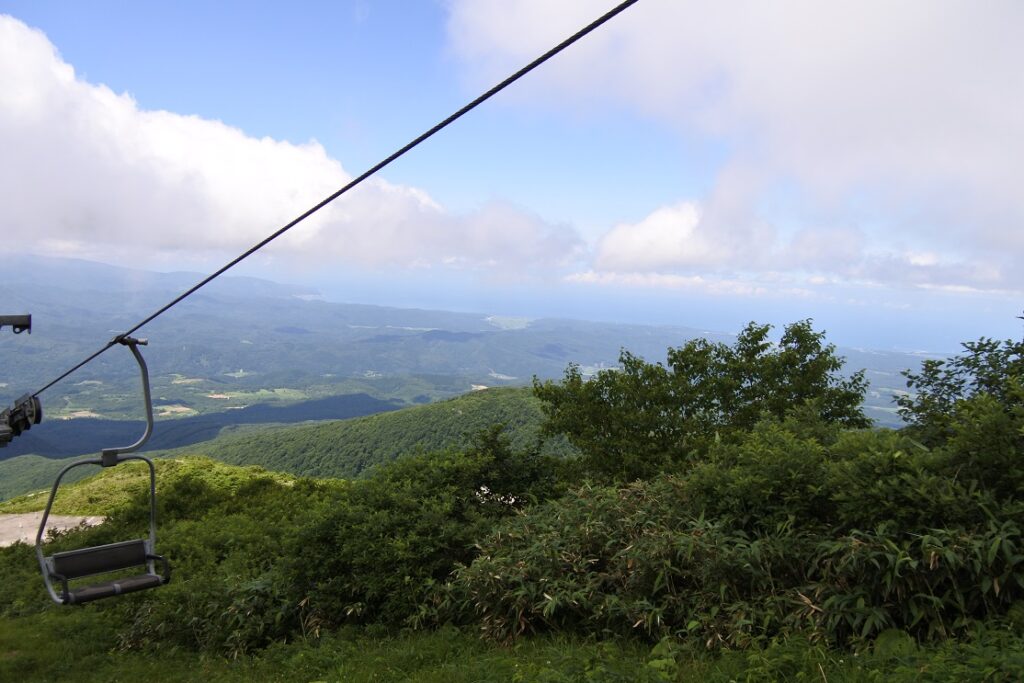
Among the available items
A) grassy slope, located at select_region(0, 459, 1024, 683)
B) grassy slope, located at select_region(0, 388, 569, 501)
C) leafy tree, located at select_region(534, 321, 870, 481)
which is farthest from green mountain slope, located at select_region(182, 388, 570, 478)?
grassy slope, located at select_region(0, 459, 1024, 683)

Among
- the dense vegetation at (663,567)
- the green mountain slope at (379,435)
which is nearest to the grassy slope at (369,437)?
the green mountain slope at (379,435)

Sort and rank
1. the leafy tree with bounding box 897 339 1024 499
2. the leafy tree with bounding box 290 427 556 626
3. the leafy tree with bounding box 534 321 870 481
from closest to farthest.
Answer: the leafy tree with bounding box 897 339 1024 499
the leafy tree with bounding box 290 427 556 626
the leafy tree with bounding box 534 321 870 481

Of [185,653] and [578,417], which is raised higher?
[578,417]

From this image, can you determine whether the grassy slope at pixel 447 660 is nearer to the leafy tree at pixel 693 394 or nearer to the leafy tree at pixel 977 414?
the leafy tree at pixel 977 414

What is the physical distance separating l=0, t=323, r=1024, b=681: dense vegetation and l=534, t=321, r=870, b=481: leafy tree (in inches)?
106

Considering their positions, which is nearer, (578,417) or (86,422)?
(578,417)

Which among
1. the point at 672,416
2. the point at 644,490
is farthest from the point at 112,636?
the point at 672,416

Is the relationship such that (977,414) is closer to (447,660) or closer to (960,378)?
(960,378)

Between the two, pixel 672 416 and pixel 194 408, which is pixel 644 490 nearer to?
pixel 672 416

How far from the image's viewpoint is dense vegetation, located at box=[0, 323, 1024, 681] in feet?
12.8

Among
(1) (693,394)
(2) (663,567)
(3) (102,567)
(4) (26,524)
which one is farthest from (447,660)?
(4) (26,524)

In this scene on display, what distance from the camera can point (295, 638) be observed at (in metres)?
6.61

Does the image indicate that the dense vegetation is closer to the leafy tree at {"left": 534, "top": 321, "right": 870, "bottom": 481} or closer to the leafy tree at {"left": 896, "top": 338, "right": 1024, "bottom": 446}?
the leafy tree at {"left": 896, "top": 338, "right": 1024, "bottom": 446}

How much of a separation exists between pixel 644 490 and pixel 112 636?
7.51m
